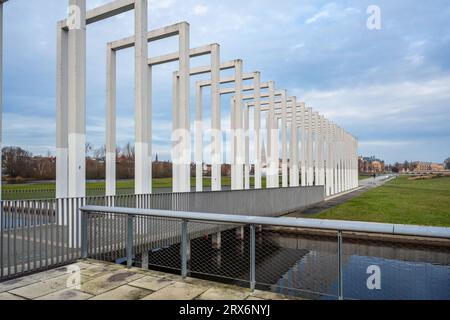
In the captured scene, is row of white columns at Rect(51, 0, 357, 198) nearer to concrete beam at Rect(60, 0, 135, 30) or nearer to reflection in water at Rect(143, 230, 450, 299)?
concrete beam at Rect(60, 0, 135, 30)

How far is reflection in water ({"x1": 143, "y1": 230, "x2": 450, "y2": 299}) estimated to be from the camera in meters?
8.40

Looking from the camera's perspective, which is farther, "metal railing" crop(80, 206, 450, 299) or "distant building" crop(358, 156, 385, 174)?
"distant building" crop(358, 156, 385, 174)

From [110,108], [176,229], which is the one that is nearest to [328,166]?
[110,108]

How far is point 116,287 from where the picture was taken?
176 inches

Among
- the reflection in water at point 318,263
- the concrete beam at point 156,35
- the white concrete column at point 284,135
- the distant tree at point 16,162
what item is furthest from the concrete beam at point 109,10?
the distant tree at point 16,162

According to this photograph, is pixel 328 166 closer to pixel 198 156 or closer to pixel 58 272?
pixel 198 156

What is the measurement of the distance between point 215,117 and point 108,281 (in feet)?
→ 33.3

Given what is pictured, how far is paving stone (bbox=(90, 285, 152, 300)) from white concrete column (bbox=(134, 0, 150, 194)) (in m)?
6.04

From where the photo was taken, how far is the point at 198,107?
16141 millimetres

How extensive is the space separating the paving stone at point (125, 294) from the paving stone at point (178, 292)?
0.13 metres

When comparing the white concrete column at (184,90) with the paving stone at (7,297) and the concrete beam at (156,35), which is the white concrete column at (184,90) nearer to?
the concrete beam at (156,35)

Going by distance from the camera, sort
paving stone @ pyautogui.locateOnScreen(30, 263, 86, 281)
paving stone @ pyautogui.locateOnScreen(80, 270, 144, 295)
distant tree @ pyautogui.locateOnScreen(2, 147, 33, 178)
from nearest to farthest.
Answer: paving stone @ pyautogui.locateOnScreen(80, 270, 144, 295), paving stone @ pyautogui.locateOnScreen(30, 263, 86, 281), distant tree @ pyautogui.locateOnScreen(2, 147, 33, 178)

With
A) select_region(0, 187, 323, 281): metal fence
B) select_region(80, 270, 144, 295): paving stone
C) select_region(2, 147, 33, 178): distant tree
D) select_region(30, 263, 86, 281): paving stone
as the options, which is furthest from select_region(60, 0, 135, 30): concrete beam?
select_region(2, 147, 33, 178): distant tree

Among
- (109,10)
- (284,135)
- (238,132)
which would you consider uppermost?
(109,10)
